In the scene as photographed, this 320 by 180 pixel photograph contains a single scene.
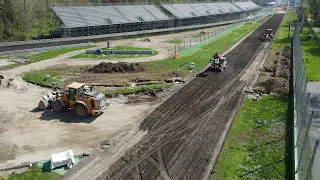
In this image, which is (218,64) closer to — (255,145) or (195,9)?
(255,145)

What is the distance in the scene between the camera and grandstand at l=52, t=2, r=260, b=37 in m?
58.0

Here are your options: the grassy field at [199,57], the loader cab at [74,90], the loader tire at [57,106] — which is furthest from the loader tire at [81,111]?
the grassy field at [199,57]

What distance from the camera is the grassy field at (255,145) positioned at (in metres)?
14.9

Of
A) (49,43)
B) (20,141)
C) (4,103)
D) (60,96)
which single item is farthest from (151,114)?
(49,43)

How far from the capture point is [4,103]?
993 inches

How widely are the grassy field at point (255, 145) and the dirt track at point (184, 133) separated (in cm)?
93

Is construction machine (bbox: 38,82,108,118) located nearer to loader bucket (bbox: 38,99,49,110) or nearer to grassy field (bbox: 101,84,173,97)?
loader bucket (bbox: 38,99,49,110)

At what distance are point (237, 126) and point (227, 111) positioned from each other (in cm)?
293

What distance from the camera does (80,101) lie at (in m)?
22.0

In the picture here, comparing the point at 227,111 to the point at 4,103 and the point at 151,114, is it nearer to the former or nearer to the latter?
the point at 151,114

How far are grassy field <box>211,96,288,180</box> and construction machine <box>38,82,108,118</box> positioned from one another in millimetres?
9832

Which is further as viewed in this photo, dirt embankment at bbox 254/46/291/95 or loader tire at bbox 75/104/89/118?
dirt embankment at bbox 254/46/291/95

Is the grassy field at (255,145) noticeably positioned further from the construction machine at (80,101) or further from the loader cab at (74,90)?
the loader cab at (74,90)

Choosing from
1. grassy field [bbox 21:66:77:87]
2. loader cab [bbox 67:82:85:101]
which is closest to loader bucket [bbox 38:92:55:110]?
loader cab [bbox 67:82:85:101]
